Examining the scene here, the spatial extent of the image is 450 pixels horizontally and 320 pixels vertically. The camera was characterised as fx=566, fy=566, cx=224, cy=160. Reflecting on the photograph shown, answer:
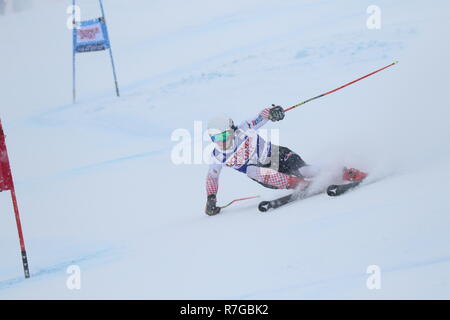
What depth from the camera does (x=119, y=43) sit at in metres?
11.0

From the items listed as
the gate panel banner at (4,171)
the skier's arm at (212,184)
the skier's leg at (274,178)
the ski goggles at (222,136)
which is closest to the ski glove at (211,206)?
the skier's arm at (212,184)

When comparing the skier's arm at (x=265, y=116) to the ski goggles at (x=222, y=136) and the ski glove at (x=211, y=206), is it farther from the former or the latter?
the ski glove at (x=211, y=206)

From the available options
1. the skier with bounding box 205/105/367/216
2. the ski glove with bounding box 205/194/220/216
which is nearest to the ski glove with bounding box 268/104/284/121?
the skier with bounding box 205/105/367/216

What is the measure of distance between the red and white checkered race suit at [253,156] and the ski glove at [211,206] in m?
0.26

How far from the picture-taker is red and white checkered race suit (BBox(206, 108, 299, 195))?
3.74 meters

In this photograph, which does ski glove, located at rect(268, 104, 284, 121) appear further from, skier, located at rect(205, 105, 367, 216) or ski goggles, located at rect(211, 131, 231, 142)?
ski goggles, located at rect(211, 131, 231, 142)

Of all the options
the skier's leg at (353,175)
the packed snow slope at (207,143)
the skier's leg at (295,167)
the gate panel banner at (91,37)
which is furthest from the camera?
the gate panel banner at (91,37)

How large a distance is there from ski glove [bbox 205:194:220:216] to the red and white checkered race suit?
0.85ft

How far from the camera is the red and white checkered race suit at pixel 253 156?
3744mm

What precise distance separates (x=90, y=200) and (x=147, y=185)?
1.85 feet

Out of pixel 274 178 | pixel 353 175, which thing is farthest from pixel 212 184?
pixel 353 175

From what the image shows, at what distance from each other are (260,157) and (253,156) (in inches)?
1.9

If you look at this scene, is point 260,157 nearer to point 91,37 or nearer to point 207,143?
point 207,143
